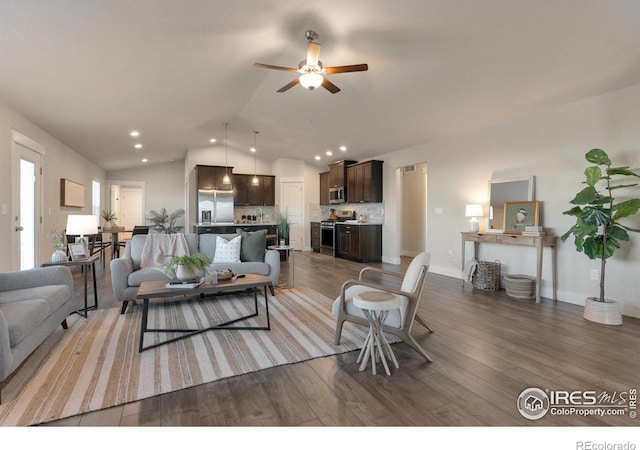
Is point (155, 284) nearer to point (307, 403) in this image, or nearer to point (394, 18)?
point (307, 403)

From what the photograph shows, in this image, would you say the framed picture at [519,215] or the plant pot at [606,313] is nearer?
the plant pot at [606,313]

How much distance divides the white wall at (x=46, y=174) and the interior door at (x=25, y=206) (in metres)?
0.12

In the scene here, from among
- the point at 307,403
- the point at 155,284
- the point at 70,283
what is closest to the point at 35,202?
the point at 70,283

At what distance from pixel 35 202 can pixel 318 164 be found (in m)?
6.49

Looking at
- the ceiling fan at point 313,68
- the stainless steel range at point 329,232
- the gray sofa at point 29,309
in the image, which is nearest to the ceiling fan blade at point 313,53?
the ceiling fan at point 313,68

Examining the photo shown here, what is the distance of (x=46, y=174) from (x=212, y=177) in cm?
379

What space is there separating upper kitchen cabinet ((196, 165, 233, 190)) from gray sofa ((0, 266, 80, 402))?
5688 millimetres

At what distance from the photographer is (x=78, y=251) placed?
11.4 feet

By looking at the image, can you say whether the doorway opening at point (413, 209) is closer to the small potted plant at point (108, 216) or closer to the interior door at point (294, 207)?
the interior door at point (294, 207)

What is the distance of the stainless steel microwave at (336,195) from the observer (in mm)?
8156

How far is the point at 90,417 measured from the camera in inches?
67.0

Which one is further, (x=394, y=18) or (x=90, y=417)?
(x=394, y=18)
